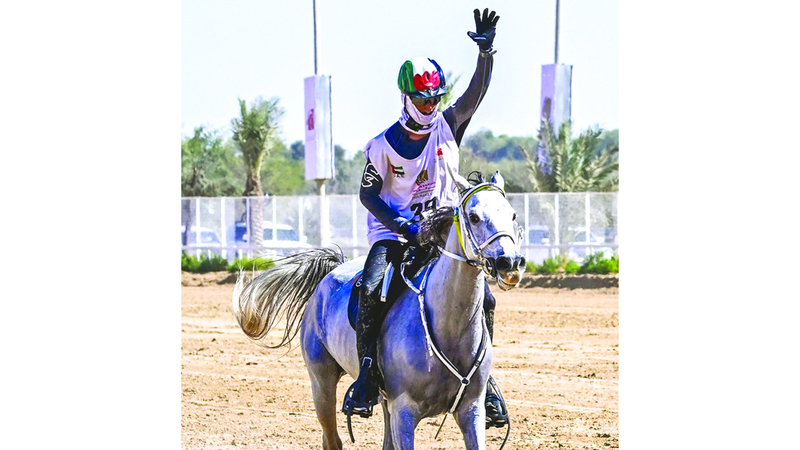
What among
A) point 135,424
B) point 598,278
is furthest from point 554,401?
point 598,278

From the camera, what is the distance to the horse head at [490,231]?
4770mm

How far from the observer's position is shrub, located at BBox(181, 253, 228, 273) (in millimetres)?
25766

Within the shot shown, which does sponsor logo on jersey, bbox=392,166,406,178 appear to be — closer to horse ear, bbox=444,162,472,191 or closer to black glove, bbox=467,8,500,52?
horse ear, bbox=444,162,472,191

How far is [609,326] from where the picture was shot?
1553 centimetres

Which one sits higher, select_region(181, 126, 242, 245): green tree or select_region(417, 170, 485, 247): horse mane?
select_region(181, 126, 242, 245): green tree

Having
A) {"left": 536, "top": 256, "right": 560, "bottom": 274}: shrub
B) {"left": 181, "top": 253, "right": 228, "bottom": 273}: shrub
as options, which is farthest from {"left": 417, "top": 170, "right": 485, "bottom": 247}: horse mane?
{"left": 181, "top": 253, "right": 228, "bottom": 273}: shrub

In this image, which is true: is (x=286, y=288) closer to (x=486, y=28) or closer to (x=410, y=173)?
(x=410, y=173)

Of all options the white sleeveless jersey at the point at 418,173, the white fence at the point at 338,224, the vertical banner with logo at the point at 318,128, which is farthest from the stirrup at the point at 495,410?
the vertical banner with logo at the point at 318,128

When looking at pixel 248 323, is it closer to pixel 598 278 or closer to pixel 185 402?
pixel 185 402

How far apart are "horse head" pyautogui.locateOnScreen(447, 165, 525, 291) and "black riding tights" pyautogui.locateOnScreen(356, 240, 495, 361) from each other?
30.9 inches

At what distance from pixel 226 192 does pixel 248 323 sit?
36.7 m


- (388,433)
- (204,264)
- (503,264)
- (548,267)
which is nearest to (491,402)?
(388,433)

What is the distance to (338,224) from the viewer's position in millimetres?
27875

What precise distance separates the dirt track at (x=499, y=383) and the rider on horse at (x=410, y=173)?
100 inches
